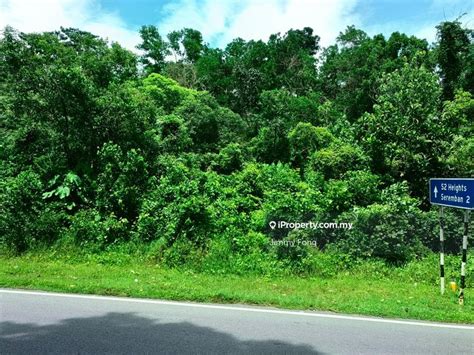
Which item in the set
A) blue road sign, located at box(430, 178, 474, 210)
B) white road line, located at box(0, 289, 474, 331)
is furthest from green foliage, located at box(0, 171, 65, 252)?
blue road sign, located at box(430, 178, 474, 210)

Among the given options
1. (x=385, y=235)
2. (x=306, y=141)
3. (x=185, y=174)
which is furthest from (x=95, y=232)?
(x=306, y=141)

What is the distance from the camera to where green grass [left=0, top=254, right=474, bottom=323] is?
26.1 feet

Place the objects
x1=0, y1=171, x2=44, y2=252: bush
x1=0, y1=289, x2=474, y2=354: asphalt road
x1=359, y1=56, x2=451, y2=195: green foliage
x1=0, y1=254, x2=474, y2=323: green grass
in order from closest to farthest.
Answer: x1=0, y1=289, x2=474, y2=354: asphalt road
x1=0, y1=254, x2=474, y2=323: green grass
x1=0, y1=171, x2=44, y2=252: bush
x1=359, y1=56, x2=451, y2=195: green foliage

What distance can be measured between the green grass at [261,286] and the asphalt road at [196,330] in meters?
0.47

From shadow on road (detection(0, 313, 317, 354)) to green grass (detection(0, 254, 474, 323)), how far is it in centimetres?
189

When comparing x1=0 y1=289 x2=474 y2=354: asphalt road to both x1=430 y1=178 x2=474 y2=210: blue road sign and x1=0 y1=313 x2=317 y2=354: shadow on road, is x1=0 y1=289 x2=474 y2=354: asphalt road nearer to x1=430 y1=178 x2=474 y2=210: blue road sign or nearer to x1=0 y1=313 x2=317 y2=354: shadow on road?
x1=0 y1=313 x2=317 y2=354: shadow on road

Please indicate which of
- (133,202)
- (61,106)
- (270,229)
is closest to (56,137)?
(61,106)

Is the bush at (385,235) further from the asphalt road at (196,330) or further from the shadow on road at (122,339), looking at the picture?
the shadow on road at (122,339)

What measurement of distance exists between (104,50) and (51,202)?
6.73 meters

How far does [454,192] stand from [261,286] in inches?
175

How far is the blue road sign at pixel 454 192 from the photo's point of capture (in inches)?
325

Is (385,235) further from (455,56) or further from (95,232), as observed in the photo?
(455,56)

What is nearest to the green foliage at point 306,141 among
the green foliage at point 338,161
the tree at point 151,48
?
the green foliage at point 338,161

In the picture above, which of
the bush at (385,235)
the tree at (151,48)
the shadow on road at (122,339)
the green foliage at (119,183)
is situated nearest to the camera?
the shadow on road at (122,339)
